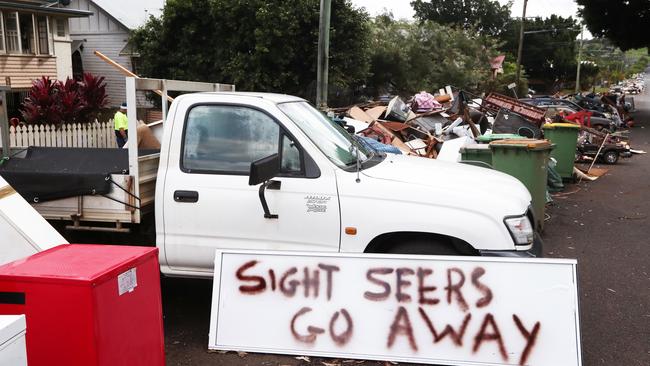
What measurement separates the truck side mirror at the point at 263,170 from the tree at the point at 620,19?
3708 cm

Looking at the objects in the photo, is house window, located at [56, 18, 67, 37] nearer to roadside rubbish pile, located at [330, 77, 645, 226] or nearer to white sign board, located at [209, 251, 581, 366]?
roadside rubbish pile, located at [330, 77, 645, 226]

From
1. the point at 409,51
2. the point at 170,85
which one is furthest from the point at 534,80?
the point at 170,85

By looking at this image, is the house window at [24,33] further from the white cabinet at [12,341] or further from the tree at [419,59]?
the white cabinet at [12,341]

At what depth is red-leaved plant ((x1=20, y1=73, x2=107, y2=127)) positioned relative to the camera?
13812 mm

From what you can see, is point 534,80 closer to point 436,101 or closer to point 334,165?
point 436,101

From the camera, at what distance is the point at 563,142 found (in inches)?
466

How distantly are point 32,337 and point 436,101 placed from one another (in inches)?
612

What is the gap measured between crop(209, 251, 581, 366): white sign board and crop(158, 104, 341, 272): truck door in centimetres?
23

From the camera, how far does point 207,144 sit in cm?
461

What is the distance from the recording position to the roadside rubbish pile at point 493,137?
8070 millimetres

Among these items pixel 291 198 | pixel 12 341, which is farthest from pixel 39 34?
pixel 12 341

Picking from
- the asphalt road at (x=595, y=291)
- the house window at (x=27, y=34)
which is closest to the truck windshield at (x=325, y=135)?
the asphalt road at (x=595, y=291)

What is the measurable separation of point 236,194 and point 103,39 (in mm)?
27563

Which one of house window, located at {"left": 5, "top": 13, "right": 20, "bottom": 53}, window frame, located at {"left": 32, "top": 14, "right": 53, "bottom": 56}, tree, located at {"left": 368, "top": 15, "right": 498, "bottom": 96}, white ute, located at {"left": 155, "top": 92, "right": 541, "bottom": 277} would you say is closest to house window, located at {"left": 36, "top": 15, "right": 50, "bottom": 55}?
window frame, located at {"left": 32, "top": 14, "right": 53, "bottom": 56}
